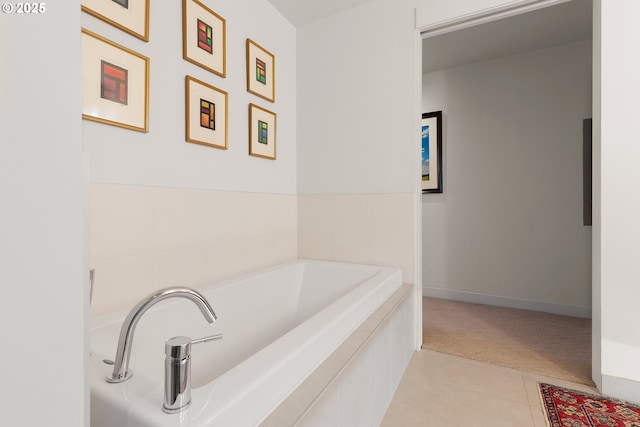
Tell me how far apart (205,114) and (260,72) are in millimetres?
641

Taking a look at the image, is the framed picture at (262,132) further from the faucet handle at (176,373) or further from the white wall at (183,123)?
the faucet handle at (176,373)

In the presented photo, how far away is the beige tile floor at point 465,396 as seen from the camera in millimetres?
1460

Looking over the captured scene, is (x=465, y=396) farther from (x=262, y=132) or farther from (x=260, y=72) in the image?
(x=260, y=72)

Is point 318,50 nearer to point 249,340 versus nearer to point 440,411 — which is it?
point 249,340

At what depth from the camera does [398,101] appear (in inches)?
86.8

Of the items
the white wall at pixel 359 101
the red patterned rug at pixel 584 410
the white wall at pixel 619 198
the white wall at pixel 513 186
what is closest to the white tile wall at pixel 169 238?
the white wall at pixel 359 101

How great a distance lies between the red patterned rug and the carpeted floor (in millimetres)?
180

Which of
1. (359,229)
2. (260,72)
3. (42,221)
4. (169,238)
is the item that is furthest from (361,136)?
(42,221)

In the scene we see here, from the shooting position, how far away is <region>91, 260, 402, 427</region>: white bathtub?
68 cm

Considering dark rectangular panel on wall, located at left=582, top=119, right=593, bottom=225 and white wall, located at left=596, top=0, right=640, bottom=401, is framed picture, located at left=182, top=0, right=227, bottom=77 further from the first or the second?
dark rectangular panel on wall, located at left=582, top=119, right=593, bottom=225

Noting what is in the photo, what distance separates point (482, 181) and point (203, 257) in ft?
9.21

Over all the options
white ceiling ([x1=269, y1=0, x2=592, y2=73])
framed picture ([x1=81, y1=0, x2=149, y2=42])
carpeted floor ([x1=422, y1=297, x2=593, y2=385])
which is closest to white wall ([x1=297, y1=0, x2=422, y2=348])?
white ceiling ([x1=269, y1=0, x2=592, y2=73])

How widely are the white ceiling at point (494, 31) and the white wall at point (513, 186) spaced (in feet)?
0.48

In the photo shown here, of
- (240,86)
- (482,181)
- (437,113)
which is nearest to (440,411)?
(240,86)
